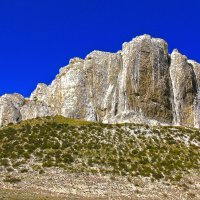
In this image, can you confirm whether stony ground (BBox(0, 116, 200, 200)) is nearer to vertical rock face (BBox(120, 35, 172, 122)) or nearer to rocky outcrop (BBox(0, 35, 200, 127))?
vertical rock face (BBox(120, 35, 172, 122))

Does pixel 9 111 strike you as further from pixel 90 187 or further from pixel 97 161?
pixel 90 187

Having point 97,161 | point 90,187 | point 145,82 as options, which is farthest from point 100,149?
point 145,82

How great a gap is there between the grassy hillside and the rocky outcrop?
9.49 metres

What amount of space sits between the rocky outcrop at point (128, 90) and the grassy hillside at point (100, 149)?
9.49 meters

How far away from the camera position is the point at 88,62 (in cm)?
9494

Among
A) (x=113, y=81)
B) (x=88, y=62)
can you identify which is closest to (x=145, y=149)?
(x=113, y=81)

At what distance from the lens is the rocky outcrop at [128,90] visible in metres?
87.6

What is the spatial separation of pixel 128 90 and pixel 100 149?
23.2 m

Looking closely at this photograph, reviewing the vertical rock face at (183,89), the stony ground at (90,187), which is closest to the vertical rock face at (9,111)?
the vertical rock face at (183,89)

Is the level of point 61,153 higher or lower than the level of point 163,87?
lower

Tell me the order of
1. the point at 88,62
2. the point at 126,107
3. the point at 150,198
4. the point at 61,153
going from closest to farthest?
the point at 150,198 < the point at 61,153 < the point at 126,107 < the point at 88,62

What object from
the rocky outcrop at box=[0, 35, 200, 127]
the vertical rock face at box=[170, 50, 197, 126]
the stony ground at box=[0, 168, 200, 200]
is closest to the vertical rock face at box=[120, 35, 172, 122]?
the rocky outcrop at box=[0, 35, 200, 127]

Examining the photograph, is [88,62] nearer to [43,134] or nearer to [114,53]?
[114,53]

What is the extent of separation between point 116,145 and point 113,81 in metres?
24.1
